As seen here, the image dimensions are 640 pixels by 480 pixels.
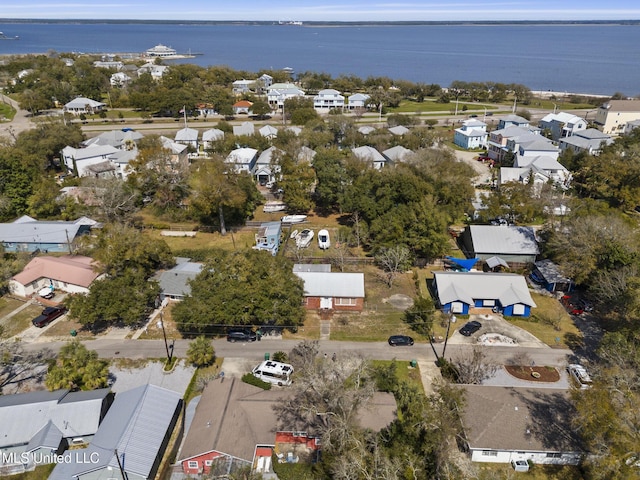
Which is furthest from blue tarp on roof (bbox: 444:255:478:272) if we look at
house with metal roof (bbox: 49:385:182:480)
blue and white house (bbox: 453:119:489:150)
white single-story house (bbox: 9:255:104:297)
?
blue and white house (bbox: 453:119:489:150)

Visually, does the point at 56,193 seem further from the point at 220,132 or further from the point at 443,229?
the point at 443,229

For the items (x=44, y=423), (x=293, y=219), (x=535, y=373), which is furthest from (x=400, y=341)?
(x=293, y=219)

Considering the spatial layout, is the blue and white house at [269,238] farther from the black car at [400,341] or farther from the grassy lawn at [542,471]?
the grassy lawn at [542,471]

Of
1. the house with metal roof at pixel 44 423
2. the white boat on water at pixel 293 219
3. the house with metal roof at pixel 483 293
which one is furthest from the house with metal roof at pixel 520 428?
the white boat on water at pixel 293 219

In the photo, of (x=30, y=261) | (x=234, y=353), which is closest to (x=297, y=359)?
(x=234, y=353)

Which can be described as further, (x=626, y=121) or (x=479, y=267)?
(x=626, y=121)

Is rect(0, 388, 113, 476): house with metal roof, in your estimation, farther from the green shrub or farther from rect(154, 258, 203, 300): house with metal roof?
rect(154, 258, 203, 300): house with metal roof
